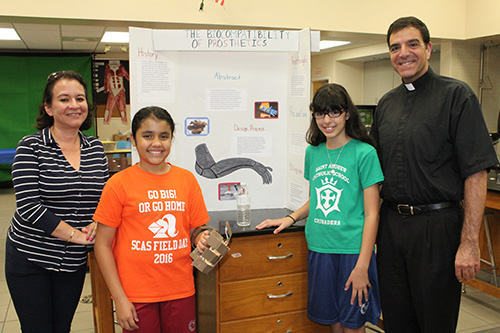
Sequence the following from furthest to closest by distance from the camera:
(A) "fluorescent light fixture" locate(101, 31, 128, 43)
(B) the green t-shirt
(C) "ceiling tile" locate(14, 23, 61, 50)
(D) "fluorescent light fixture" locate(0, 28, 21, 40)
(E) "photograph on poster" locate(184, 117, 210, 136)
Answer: (A) "fluorescent light fixture" locate(101, 31, 128, 43) < (D) "fluorescent light fixture" locate(0, 28, 21, 40) < (C) "ceiling tile" locate(14, 23, 61, 50) < (E) "photograph on poster" locate(184, 117, 210, 136) < (B) the green t-shirt

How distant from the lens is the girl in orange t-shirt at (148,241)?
164 cm

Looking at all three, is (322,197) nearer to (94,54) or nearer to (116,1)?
(116,1)

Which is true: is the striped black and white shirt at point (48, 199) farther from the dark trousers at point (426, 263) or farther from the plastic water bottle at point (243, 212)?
the dark trousers at point (426, 263)

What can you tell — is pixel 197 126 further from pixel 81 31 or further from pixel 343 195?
pixel 81 31

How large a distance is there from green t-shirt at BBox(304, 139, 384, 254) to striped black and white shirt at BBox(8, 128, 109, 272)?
3.21ft

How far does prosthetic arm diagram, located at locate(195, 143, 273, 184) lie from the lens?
2.50 m

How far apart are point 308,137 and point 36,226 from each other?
1255 millimetres

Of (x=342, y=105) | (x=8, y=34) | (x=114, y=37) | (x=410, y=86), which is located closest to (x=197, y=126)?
(x=342, y=105)

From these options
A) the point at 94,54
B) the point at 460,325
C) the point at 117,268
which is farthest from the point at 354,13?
the point at 94,54

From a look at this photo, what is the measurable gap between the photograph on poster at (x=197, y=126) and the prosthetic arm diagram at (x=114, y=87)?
7.68 metres

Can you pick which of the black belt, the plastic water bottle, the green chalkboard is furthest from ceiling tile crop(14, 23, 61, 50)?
the black belt

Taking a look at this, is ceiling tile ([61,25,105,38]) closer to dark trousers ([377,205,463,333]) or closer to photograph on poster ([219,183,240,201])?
photograph on poster ([219,183,240,201])

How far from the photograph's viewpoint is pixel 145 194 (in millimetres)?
1673

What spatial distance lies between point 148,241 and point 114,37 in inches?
259
